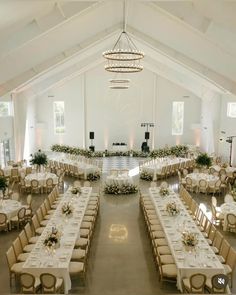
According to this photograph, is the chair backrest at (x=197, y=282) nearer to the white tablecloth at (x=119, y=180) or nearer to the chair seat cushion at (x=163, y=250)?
the chair seat cushion at (x=163, y=250)

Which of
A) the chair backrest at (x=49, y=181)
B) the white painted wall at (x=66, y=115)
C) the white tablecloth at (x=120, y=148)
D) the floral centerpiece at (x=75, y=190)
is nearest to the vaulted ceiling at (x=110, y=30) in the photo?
the chair backrest at (x=49, y=181)

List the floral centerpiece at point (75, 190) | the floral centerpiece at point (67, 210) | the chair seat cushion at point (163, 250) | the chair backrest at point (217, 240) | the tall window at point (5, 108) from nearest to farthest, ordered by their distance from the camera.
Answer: the chair seat cushion at point (163, 250) → the chair backrest at point (217, 240) → the floral centerpiece at point (67, 210) → the floral centerpiece at point (75, 190) → the tall window at point (5, 108)

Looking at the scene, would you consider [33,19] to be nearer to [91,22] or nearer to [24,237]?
[91,22]

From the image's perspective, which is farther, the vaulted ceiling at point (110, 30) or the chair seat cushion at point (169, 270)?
the vaulted ceiling at point (110, 30)

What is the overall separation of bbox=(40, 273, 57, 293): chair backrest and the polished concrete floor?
932mm

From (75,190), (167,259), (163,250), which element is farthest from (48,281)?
(75,190)

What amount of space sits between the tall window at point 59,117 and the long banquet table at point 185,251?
59.3 feet

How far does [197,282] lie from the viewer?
7.65 metres

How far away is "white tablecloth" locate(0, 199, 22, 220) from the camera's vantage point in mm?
12203

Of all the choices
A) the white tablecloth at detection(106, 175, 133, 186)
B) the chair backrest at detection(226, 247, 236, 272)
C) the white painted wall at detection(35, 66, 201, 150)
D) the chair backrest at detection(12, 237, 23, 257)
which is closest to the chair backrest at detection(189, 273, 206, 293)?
the chair backrest at detection(226, 247, 236, 272)

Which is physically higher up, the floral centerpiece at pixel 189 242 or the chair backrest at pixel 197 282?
the floral centerpiece at pixel 189 242

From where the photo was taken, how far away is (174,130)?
1113 inches

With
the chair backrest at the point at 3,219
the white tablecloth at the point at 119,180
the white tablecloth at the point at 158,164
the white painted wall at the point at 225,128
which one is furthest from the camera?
the white painted wall at the point at 225,128

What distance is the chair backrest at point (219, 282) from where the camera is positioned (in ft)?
24.3
